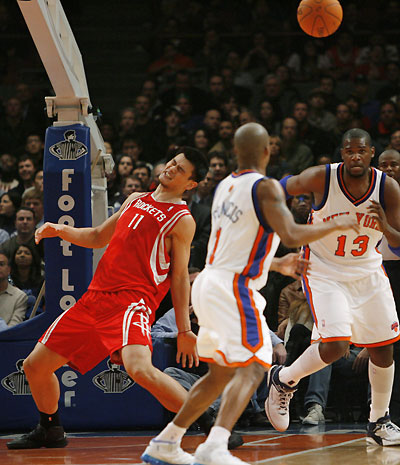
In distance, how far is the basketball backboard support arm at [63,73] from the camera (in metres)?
6.59

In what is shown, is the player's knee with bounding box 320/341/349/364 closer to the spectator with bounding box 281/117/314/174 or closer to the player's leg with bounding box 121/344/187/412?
the player's leg with bounding box 121/344/187/412

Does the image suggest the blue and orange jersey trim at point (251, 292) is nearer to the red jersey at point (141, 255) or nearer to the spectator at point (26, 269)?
the red jersey at point (141, 255)

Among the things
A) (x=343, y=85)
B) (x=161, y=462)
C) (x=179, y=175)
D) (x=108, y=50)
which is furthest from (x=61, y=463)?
(x=108, y=50)

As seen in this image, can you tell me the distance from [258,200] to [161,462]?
1.47m

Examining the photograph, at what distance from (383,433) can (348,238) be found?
1.39 metres

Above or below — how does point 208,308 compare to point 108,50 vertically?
below

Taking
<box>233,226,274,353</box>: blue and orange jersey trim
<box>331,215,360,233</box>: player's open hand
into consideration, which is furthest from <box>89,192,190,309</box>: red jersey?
<box>331,215,360,233</box>: player's open hand

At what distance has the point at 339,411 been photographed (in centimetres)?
788

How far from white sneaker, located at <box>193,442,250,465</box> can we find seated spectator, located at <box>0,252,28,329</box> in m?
4.44

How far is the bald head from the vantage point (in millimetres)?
4543

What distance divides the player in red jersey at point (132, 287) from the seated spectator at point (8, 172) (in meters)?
5.96

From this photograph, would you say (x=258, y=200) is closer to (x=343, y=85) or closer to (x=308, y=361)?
(x=308, y=361)

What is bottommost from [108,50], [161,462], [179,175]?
[161,462]

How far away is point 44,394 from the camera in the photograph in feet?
19.0
